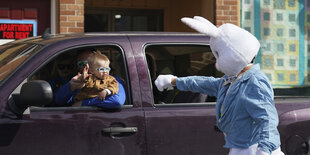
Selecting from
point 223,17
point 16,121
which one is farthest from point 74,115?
point 223,17

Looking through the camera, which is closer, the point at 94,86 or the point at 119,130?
the point at 119,130

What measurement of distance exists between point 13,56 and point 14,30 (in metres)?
5.96

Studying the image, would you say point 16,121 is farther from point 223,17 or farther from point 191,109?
point 223,17

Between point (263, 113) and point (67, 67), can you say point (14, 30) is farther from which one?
point (263, 113)

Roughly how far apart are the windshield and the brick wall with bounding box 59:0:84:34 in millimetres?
5101

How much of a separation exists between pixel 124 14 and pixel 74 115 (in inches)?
330

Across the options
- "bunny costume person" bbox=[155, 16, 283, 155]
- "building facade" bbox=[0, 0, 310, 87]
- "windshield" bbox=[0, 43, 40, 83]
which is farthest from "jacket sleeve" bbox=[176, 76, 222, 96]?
"building facade" bbox=[0, 0, 310, 87]

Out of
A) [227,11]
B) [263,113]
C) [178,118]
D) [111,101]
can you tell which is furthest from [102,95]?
[227,11]

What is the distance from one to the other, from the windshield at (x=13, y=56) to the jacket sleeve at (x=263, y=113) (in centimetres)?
162

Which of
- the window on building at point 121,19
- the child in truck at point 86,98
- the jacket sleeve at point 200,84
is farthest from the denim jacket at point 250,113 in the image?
the window on building at point 121,19

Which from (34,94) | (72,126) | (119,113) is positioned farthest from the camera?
(119,113)

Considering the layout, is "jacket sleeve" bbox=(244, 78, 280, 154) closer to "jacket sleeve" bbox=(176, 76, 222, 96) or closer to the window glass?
"jacket sleeve" bbox=(176, 76, 222, 96)

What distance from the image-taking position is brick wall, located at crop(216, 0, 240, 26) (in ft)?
33.5

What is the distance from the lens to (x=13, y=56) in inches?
160
